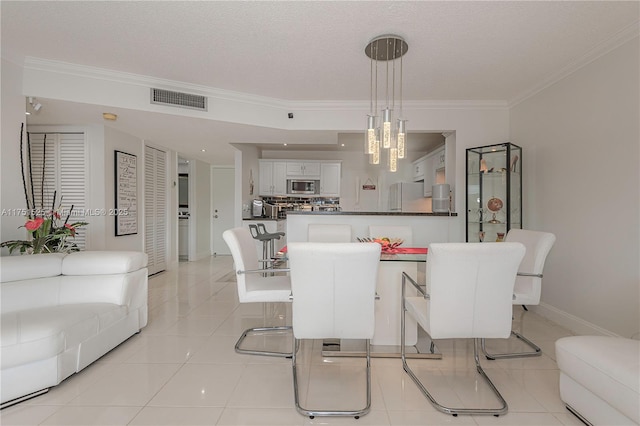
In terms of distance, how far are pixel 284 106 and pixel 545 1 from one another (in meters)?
2.86

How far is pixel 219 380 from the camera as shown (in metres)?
1.96

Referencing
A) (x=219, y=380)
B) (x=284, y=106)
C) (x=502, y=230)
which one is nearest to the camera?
(x=219, y=380)

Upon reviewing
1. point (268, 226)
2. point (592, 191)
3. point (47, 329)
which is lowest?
point (47, 329)

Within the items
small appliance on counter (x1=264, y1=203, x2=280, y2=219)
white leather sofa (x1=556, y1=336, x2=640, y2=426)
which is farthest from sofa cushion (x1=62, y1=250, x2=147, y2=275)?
small appliance on counter (x1=264, y1=203, x2=280, y2=219)

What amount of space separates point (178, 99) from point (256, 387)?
3.11 m

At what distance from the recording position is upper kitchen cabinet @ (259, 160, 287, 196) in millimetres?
6527

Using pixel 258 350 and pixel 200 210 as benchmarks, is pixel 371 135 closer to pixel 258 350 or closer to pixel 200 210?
pixel 258 350

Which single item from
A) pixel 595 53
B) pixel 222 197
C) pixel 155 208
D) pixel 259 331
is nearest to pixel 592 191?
pixel 595 53

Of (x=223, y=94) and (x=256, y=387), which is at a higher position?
(x=223, y=94)

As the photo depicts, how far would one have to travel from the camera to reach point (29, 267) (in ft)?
7.23

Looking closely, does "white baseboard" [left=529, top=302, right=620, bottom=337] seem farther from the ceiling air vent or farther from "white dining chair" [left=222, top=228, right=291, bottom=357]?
the ceiling air vent

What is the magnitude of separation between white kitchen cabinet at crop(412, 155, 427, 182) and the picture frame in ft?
17.2

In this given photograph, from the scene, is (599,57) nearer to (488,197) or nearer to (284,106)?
(488,197)

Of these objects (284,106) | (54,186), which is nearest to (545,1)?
(284,106)
